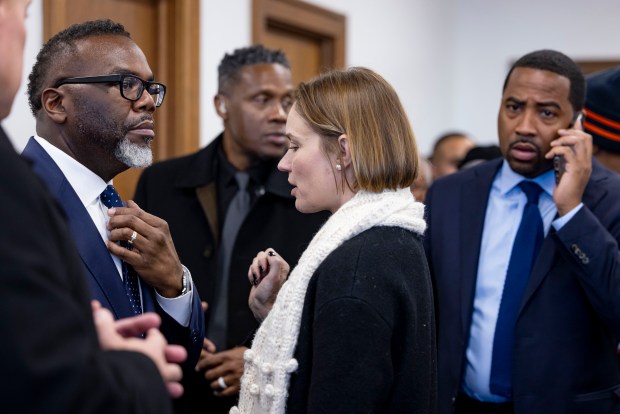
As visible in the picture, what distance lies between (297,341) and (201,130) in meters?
2.28

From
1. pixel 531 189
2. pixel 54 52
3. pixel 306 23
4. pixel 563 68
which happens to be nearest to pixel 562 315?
pixel 531 189

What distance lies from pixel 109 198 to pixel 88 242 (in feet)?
0.61

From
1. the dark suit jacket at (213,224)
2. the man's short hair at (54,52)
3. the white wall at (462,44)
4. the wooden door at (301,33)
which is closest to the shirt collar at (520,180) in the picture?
the dark suit jacket at (213,224)

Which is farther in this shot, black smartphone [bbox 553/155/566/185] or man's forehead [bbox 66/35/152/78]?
black smartphone [bbox 553/155/566/185]

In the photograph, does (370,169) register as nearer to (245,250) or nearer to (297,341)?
(297,341)

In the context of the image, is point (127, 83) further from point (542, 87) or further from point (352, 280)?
point (542, 87)

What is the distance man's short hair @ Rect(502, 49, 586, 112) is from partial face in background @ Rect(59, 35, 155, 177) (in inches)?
46.3

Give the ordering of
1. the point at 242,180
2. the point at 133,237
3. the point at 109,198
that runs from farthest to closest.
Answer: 1. the point at 242,180
2. the point at 109,198
3. the point at 133,237

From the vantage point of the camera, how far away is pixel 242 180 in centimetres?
267

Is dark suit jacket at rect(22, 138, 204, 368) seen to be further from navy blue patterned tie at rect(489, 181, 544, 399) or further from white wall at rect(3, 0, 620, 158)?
white wall at rect(3, 0, 620, 158)

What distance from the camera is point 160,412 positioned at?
95 cm

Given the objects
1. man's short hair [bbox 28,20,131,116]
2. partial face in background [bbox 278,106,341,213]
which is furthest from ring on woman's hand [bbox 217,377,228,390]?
man's short hair [bbox 28,20,131,116]

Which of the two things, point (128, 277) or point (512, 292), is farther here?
point (512, 292)

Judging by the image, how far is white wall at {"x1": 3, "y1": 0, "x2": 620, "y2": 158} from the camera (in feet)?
18.4
